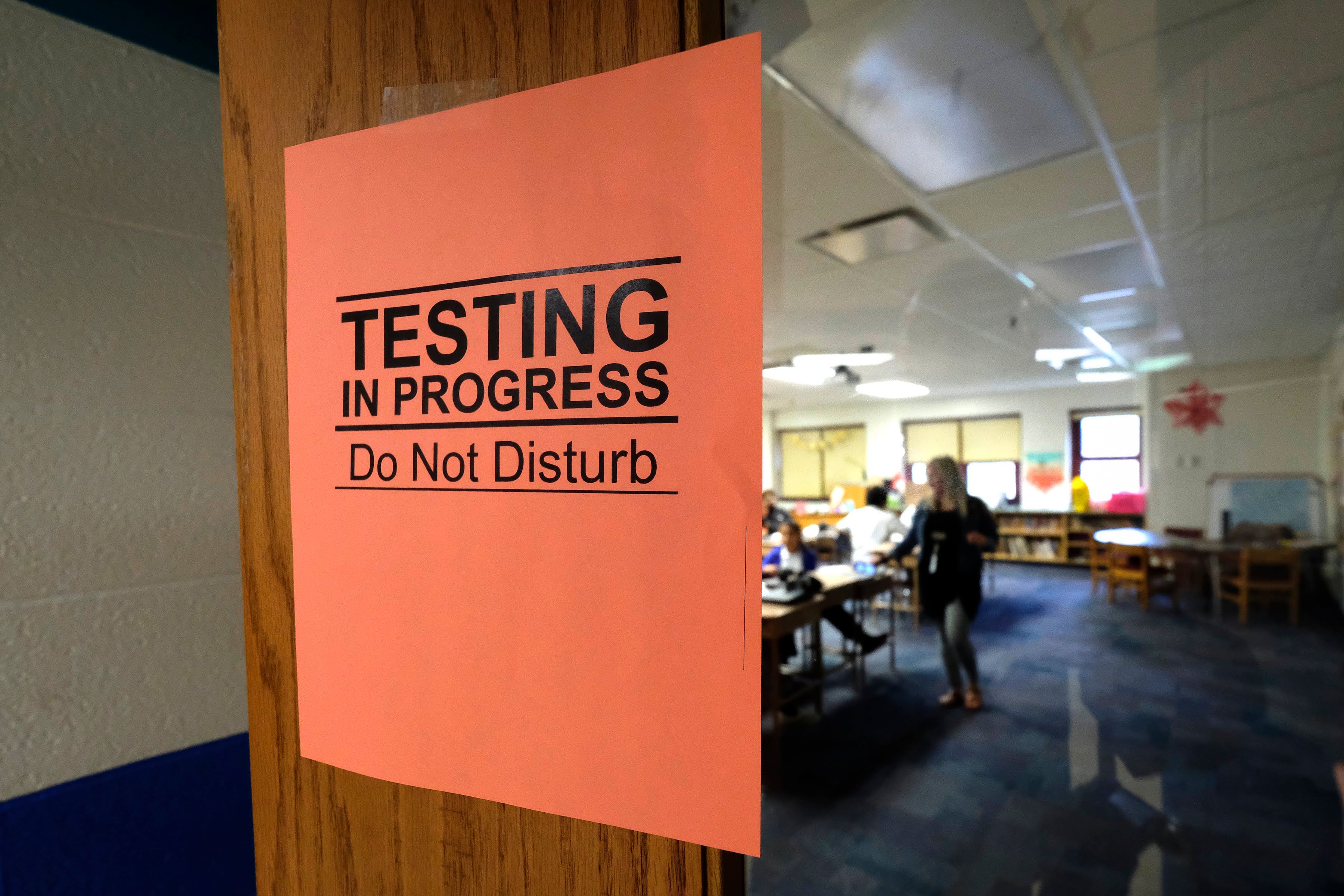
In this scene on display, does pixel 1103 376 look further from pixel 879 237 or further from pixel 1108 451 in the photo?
pixel 879 237

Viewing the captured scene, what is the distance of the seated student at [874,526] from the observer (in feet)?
17.1

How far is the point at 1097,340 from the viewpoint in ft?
18.8

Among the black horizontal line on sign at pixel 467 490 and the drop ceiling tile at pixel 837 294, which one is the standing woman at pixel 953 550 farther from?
the black horizontal line on sign at pixel 467 490

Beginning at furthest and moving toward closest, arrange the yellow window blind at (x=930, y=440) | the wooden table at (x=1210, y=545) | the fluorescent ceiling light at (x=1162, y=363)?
the yellow window blind at (x=930, y=440) → the fluorescent ceiling light at (x=1162, y=363) → the wooden table at (x=1210, y=545)

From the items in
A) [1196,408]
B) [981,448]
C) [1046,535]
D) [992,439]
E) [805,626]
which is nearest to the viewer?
[805,626]

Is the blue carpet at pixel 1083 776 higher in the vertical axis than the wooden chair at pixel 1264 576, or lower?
lower

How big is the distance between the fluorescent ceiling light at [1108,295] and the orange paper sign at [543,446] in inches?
194

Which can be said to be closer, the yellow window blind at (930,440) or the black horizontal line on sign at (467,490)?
the black horizontal line on sign at (467,490)

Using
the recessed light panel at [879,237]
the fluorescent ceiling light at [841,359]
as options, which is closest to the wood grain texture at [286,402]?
the recessed light panel at [879,237]

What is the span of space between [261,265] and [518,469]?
284 millimetres

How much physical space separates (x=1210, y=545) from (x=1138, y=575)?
35.8 inches

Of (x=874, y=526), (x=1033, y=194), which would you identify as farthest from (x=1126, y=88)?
(x=874, y=526)

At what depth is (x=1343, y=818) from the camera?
2.53 meters

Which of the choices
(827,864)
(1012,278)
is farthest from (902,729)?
(1012,278)
